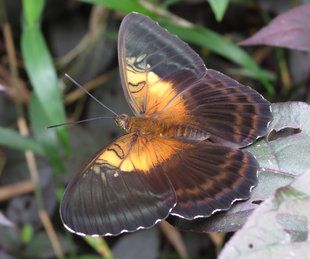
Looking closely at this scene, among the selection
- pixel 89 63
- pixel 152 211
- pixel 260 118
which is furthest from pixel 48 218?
pixel 260 118

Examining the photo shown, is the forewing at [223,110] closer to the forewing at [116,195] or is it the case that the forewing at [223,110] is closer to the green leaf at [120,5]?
the forewing at [116,195]

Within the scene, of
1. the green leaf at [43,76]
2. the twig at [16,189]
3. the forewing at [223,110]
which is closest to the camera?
the forewing at [223,110]

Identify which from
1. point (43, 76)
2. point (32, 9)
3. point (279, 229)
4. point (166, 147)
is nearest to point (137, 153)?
point (166, 147)

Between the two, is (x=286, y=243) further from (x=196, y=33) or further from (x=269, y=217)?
(x=196, y=33)

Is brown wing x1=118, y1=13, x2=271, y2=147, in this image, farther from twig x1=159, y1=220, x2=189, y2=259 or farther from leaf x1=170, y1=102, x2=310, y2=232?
twig x1=159, y1=220, x2=189, y2=259

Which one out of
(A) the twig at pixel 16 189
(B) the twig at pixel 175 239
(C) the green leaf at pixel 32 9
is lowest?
(B) the twig at pixel 175 239

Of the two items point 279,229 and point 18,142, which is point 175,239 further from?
point 279,229

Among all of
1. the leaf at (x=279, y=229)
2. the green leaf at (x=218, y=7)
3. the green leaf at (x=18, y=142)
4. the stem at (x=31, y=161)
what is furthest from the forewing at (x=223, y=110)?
the stem at (x=31, y=161)
